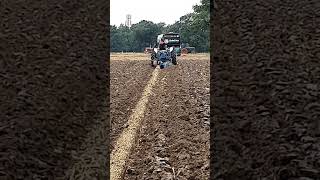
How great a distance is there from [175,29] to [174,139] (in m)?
114

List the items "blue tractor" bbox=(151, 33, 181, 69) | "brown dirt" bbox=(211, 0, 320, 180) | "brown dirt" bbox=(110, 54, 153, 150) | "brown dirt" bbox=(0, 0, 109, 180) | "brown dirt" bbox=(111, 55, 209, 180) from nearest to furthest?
"brown dirt" bbox=(211, 0, 320, 180) → "brown dirt" bbox=(0, 0, 109, 180) → "brown dirt" bbox=(111, 55, 209, 180) → "brown dirt" bbox=(110, 54, 153, 150) → "blue tractor" bbox=(151, 33, 181, 69)

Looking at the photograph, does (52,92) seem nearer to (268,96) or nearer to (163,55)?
(268,96)

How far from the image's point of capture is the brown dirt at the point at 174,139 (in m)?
9.12

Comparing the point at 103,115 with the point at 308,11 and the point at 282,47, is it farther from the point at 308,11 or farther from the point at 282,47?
the point at 308,11

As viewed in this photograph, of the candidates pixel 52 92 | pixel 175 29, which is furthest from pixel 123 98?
pixel 175 29

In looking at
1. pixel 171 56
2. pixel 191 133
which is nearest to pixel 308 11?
pixel 191 133

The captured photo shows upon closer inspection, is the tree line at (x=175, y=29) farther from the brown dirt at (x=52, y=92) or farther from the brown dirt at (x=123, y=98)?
the brown dirt at (x=52, y=92)

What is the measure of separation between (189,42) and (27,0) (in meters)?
66.6

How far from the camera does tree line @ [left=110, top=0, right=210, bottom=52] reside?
254 feet

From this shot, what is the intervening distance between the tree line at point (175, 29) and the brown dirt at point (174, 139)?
56.2m

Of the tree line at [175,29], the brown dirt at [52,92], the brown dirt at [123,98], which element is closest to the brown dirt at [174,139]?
the brown dirt at [123,98]

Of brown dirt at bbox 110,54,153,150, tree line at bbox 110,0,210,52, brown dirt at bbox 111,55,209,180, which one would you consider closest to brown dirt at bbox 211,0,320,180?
brown dirt at bbox 111,55,209,180

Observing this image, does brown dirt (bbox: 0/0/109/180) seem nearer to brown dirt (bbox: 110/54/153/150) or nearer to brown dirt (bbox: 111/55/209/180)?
brown dirt (bbox: 111/55/209/180)

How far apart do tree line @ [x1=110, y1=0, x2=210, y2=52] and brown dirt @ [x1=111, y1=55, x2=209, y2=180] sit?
2215 inches
